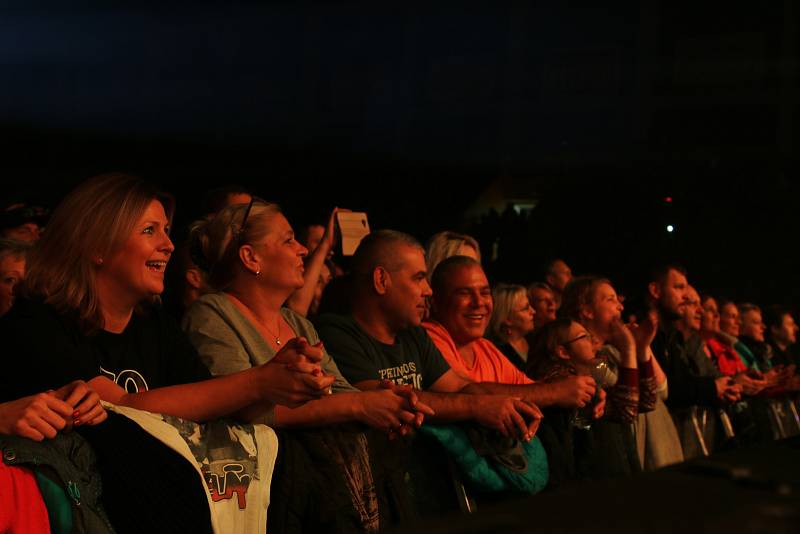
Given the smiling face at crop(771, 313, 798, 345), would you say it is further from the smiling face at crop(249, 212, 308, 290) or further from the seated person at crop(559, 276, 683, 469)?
the smiling face at crop(249, 212, 308, 290)

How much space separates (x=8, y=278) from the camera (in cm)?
421

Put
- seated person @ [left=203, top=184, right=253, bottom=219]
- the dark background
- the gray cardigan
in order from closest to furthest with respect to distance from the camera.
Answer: the gray cardigan < seated person @ [left=203, top=184, right=253, bottom=219] < the dark background

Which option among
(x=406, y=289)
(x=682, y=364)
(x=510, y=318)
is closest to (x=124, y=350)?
(x=406, y=289)

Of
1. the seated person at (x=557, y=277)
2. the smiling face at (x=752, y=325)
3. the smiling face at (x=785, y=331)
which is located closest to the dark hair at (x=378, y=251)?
the seated person at (x=557, y=277)

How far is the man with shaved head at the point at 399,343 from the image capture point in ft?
13.4

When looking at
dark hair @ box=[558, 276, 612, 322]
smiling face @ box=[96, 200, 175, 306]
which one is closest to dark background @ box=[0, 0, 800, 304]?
dark hair @ box=[558, 276, 612, 322]

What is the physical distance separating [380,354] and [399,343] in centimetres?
19

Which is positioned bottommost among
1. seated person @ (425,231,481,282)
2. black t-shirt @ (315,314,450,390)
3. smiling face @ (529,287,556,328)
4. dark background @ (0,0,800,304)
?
black t-shirt @ (315,314,450,390)

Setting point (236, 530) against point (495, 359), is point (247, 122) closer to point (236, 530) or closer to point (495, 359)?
point (495, 359)

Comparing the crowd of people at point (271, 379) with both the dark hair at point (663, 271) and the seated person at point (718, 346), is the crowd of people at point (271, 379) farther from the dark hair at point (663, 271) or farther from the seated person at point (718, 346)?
the seated person at point (718, 346)

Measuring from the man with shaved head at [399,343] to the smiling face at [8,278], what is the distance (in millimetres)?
1237

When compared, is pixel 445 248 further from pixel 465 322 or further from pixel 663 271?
pixel 663 271

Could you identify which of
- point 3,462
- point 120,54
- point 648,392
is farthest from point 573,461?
point 120,54

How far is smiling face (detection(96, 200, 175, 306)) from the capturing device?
10.3ft
